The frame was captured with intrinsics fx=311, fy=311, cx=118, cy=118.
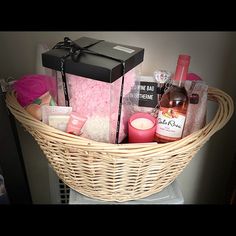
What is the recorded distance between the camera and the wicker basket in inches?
26.8

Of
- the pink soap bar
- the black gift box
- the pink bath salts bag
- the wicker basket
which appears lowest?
the wicker basket

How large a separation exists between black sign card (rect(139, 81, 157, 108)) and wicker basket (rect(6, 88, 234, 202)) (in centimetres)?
16

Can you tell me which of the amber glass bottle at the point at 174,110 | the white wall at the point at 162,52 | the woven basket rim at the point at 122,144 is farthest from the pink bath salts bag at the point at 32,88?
the amber glass bottle at the point at 174,110

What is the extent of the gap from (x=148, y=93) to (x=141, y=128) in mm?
109

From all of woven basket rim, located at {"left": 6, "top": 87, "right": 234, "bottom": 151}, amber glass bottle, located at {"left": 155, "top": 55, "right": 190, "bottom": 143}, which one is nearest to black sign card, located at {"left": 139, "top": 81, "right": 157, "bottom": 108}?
amber glass bottle, located at {"left": 155, "top": 55, "right": 190, "bottom": 143}

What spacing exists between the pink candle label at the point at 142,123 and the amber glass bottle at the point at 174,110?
0.08 feet

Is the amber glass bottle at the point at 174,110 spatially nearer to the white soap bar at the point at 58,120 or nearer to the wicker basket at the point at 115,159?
the wicker basket at the point at 115,159

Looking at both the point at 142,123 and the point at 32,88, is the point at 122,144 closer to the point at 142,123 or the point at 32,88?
the point at 142,123

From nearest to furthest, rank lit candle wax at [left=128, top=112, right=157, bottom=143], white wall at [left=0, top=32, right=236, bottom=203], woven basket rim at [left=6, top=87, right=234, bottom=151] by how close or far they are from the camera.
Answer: woven basket rim at [left=6, top=87, right=234, bottom=151] → lit candle wax at [left=128, top=112, right=157, bottom=143] → white wall at [left=0, top=32, right=236, bottom=203]

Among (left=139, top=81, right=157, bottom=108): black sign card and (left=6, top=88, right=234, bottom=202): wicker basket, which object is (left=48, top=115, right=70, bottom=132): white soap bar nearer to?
(left=6, top=88, right=234, bottom=202): wicker basket

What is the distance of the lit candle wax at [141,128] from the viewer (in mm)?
784

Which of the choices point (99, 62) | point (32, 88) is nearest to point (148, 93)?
point (99, 62)
